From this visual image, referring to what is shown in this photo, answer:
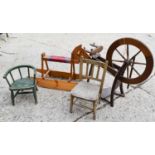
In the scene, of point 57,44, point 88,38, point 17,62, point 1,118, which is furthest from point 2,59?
point 88,38

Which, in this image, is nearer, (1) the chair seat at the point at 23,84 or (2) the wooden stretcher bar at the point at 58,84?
(1) the chair seat at the point at 23,84

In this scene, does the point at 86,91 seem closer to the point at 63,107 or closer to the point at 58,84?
the point at 63,107

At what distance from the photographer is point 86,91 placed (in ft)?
11.5

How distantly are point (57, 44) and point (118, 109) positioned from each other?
342cm

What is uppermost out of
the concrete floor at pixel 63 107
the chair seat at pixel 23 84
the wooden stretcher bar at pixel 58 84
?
the chair seat at pixel 23 84

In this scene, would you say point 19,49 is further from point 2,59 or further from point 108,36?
point 108,36

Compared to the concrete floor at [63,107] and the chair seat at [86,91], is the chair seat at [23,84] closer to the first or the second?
the concrete floor at [63,107]

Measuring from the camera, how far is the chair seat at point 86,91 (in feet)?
11.1

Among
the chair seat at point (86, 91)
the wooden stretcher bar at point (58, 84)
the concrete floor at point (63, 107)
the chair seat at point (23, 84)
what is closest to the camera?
the chair seat at point (86, 91)

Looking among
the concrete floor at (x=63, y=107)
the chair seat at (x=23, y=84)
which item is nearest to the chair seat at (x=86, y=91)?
the concrete floor at (x=63, y=107)

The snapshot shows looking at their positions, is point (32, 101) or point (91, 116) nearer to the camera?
point (91, 116)

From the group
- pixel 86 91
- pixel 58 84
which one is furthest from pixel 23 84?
pixel 86 91

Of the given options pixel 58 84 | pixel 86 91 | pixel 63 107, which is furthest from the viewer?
pixel 58 84

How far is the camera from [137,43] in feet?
11.1
